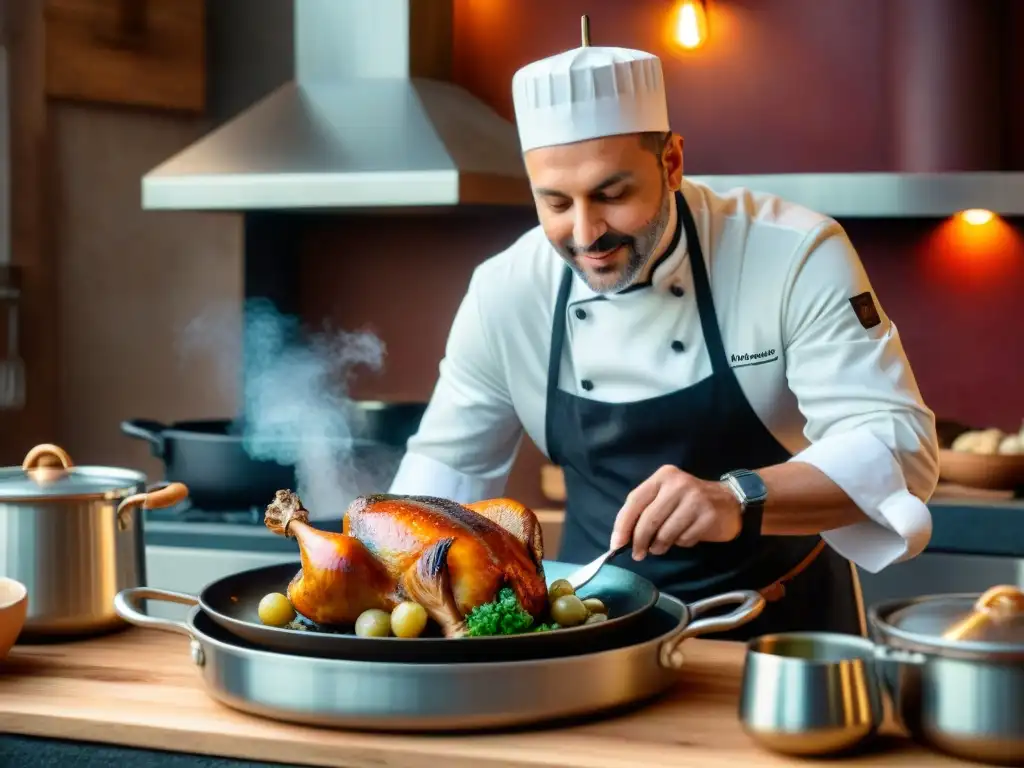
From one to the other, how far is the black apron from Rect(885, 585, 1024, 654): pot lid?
0.84m

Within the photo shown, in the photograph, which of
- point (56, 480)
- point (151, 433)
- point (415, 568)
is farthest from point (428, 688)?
point (151, 433)

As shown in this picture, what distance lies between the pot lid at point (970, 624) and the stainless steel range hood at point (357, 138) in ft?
6.16

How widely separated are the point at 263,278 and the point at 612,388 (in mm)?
1805

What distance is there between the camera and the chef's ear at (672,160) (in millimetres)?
1925

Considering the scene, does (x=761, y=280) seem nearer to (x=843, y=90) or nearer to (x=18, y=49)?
(x=843, y=90)

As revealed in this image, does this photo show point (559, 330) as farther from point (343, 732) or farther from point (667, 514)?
point (343, 732)

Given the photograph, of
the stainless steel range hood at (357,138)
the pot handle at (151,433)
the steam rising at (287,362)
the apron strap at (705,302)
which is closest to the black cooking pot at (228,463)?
the pot handle at (151,433)

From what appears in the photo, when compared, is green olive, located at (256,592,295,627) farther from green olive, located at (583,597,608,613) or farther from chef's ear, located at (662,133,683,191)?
chef's ear, located at (662,133,683,191)

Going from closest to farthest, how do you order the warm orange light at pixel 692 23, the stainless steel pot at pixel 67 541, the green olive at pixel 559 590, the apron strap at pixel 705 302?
1. the green olive at pixel 559 590
2. the stainless steel pot at pixel 67 541
3. the apron strap at pixel 705 302
4. the warm orange light at pixel 692 23

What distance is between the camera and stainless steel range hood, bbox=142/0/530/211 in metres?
2.96

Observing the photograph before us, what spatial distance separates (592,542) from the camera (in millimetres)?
2205

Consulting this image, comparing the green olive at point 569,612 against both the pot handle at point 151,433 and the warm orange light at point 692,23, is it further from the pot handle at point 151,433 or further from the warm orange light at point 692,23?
the warm orange light at point 692,23

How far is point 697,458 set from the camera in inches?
82.5

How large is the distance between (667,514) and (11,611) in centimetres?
69
